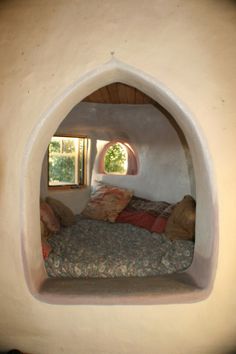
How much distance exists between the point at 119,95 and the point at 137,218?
1.51m

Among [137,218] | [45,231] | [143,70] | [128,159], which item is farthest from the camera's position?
[128,159]

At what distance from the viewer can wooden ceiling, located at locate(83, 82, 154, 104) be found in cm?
270

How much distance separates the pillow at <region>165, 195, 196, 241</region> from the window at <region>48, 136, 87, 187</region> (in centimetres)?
178

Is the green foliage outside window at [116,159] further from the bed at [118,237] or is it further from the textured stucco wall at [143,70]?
the textured stucco wall at [143,70]

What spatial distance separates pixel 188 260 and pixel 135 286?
541 millimetres

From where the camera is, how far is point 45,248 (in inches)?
74.9

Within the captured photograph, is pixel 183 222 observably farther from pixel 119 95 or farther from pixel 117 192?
pixel 119 95

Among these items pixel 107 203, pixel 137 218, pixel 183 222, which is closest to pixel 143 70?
pixel 183 222

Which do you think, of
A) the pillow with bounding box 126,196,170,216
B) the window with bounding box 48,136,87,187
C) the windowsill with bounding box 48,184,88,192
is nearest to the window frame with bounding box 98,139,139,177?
the window with bounding box 48,136,87,187

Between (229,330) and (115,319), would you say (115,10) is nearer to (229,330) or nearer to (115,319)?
(115,319)

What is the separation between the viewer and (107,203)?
10.6 ft

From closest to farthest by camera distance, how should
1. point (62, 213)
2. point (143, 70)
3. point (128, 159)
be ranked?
1. point (143, 70)
2. point (62, 213)
3. point (128, 159)

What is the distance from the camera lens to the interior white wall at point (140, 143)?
3.18m

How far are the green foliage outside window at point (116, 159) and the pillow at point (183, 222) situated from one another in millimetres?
1720
